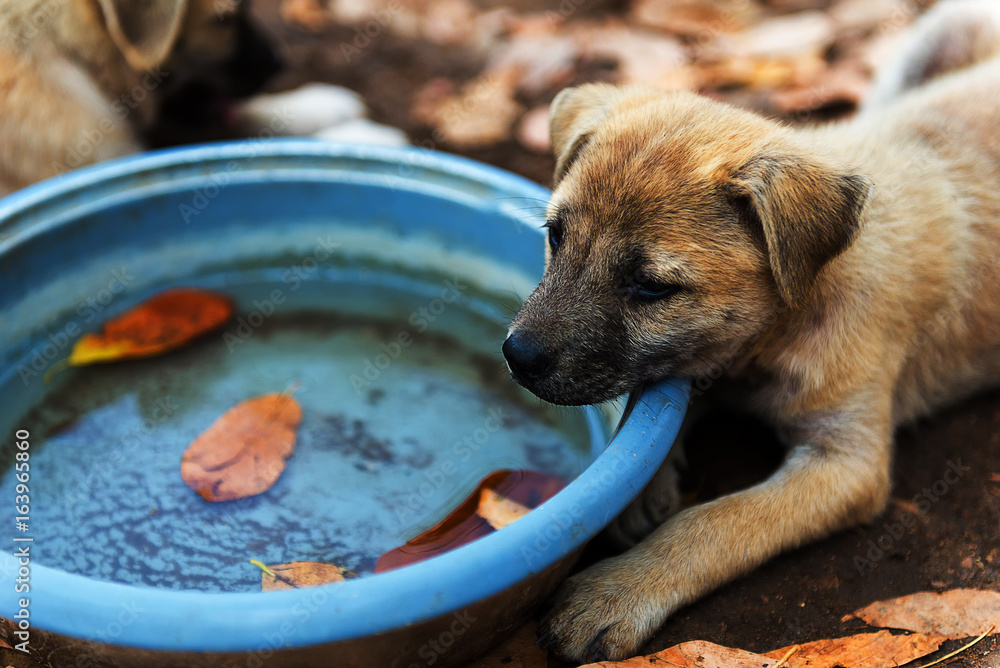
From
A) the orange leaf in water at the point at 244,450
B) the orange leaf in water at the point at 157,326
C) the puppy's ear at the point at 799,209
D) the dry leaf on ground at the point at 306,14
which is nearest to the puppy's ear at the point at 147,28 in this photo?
the orange leaf in water at the point at 157,326

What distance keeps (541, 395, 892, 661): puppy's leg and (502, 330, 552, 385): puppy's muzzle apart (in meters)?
0.64

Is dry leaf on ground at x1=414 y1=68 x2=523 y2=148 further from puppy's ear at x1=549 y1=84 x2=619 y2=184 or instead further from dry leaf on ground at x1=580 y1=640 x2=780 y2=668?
dry leaf on ground at x1=580 y1=640 x2=780 y2=668

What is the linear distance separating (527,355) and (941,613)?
58.4 inches

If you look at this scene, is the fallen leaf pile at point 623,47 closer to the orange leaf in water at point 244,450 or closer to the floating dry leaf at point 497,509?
the orange leaf in water at point 244,450

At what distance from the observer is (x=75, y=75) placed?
13.2 feet

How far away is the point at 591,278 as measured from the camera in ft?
8.05

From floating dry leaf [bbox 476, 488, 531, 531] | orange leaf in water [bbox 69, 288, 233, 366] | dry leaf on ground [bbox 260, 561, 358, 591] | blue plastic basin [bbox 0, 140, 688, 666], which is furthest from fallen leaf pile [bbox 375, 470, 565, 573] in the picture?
orange leaf in water [bbox 69, 288, 233, 366]

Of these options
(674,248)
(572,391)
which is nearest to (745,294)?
(674,248)

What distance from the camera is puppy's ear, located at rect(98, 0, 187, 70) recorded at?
3.97 m

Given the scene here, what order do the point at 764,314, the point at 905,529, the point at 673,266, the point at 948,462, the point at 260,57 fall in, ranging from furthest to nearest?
the point at 260,57
the point at 948,462
the point at 905,529
the point at 764,314
the point at 673,266

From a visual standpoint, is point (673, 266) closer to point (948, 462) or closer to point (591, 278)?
point (591, 278)

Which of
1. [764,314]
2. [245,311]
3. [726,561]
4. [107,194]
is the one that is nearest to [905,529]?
[726,561]

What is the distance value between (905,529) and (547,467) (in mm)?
1234

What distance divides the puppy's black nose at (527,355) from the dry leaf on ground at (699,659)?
0.82 metres
